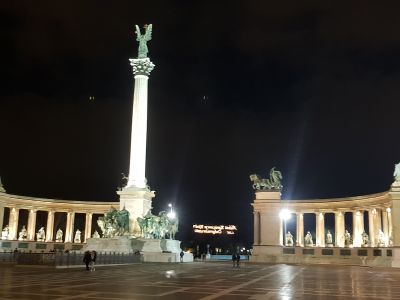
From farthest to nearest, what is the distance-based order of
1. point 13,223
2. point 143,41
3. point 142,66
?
point 13,223
point 143,41
point 142,66

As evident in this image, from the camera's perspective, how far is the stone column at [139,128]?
63.3 m

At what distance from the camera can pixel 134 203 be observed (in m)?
61.0

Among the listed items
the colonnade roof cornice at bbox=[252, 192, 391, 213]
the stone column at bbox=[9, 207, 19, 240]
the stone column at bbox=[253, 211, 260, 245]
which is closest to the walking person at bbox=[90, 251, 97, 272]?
the stone column at bbox=[253, 211, 260, 245]

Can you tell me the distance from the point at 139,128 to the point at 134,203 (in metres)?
10.4

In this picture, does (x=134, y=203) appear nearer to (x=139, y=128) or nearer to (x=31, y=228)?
(x=139, y=128)

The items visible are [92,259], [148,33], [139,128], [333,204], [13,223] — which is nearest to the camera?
[92,259]

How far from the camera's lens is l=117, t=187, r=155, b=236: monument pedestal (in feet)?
199

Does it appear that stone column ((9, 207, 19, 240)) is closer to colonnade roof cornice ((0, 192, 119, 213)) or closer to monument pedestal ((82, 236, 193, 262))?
colonnade roof cornice ((0, 192, 119, 213))

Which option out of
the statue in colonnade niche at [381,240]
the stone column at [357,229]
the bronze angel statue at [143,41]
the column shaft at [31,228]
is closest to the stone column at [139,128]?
the bronze angel statue at [143,41]

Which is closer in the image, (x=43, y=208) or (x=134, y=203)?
(x=134, y=203)

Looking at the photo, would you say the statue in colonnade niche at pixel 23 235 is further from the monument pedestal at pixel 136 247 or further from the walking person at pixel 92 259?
the walking person at pixel 92 259

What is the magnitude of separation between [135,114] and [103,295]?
47.7m

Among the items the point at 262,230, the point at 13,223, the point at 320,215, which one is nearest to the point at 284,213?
the point at 262,230

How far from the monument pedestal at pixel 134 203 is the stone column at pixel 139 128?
1107 mm
